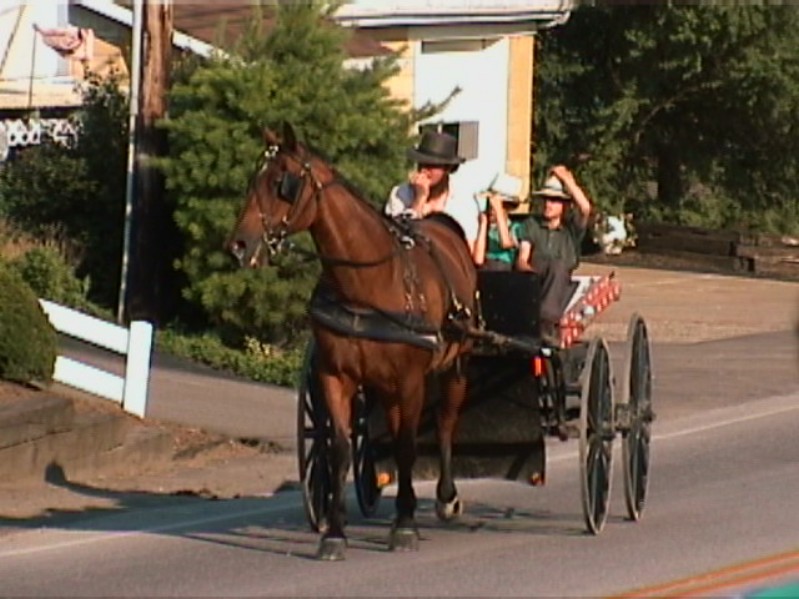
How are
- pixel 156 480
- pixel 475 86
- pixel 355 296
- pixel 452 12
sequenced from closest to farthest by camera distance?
pixel 355 296
pixel 156 480
pixel 452 12
pixel 475 86

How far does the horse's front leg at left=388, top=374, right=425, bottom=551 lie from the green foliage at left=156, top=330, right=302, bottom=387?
28.7ft

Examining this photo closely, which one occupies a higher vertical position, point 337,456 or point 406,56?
point 406,56

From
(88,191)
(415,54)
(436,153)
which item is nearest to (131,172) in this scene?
(88,191)

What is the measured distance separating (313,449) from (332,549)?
0.94 metres

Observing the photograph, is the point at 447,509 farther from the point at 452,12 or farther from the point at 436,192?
the point at 452,12

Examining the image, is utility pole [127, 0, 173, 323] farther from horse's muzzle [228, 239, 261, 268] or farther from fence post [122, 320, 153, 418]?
horse's muzzle [228, 239, 261, 268]

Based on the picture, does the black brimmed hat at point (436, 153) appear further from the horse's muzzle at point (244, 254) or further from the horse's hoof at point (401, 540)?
the horse's hoof at point (401, 540)

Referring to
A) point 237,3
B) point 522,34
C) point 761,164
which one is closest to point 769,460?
point 237,3

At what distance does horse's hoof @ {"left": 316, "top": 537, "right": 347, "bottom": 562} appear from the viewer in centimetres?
1136

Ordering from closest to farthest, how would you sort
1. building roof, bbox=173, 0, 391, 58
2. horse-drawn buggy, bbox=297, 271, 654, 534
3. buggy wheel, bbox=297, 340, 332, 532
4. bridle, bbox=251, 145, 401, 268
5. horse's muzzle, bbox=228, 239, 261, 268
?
horse's muzzle, bbox=228, 239, 261, 268 → bridle, bbox=251, 145, 401, 268 → buggy wheel, bbox=297, 340, 332, 532 → horse-drawn buggy, bbox=297, 271, 654, 534 → building roof, bbox=173, 0, 391, 58

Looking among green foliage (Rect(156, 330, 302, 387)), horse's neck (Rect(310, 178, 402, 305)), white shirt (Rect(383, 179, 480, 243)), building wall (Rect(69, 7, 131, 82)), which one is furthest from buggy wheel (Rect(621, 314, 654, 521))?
building wall (Rect(69, 7, 131, 82))

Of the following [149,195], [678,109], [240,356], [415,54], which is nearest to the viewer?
[240,356]

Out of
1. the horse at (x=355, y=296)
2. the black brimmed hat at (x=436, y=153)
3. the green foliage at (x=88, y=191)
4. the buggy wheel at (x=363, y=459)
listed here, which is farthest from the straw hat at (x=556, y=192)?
the green foliage at (x=88, y=191)

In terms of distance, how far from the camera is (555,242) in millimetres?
12906
